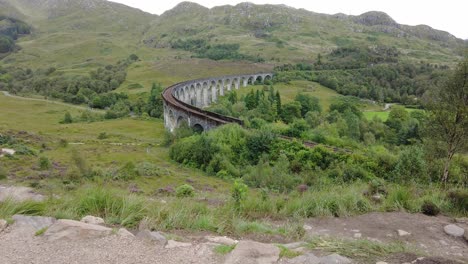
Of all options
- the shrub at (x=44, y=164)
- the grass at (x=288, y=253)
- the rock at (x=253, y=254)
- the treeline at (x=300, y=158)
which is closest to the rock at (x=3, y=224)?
the rock at (x=253, y=254)

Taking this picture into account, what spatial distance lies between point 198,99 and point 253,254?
9690 centimetres

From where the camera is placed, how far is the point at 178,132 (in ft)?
182

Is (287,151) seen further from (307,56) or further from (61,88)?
(307,56)

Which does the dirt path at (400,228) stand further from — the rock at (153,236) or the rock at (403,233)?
the rock at (153,236)

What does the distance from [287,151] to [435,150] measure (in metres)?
19.3

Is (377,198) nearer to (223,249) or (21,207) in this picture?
(223,249)

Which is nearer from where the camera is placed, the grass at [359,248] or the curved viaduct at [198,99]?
the grass at [359,248]

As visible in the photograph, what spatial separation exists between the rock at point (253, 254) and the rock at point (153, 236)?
1406 millimetres

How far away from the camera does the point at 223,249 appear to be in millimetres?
6523

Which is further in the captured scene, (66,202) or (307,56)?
(307,56)

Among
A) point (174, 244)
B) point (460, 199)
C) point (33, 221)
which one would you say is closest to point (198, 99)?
point (460, 199)

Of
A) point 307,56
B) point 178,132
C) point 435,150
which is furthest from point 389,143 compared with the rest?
point 307,56

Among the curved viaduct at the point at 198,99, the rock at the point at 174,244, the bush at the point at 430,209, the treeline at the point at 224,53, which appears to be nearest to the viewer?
the rock at the point at 174,244

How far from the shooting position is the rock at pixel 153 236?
680 cm
